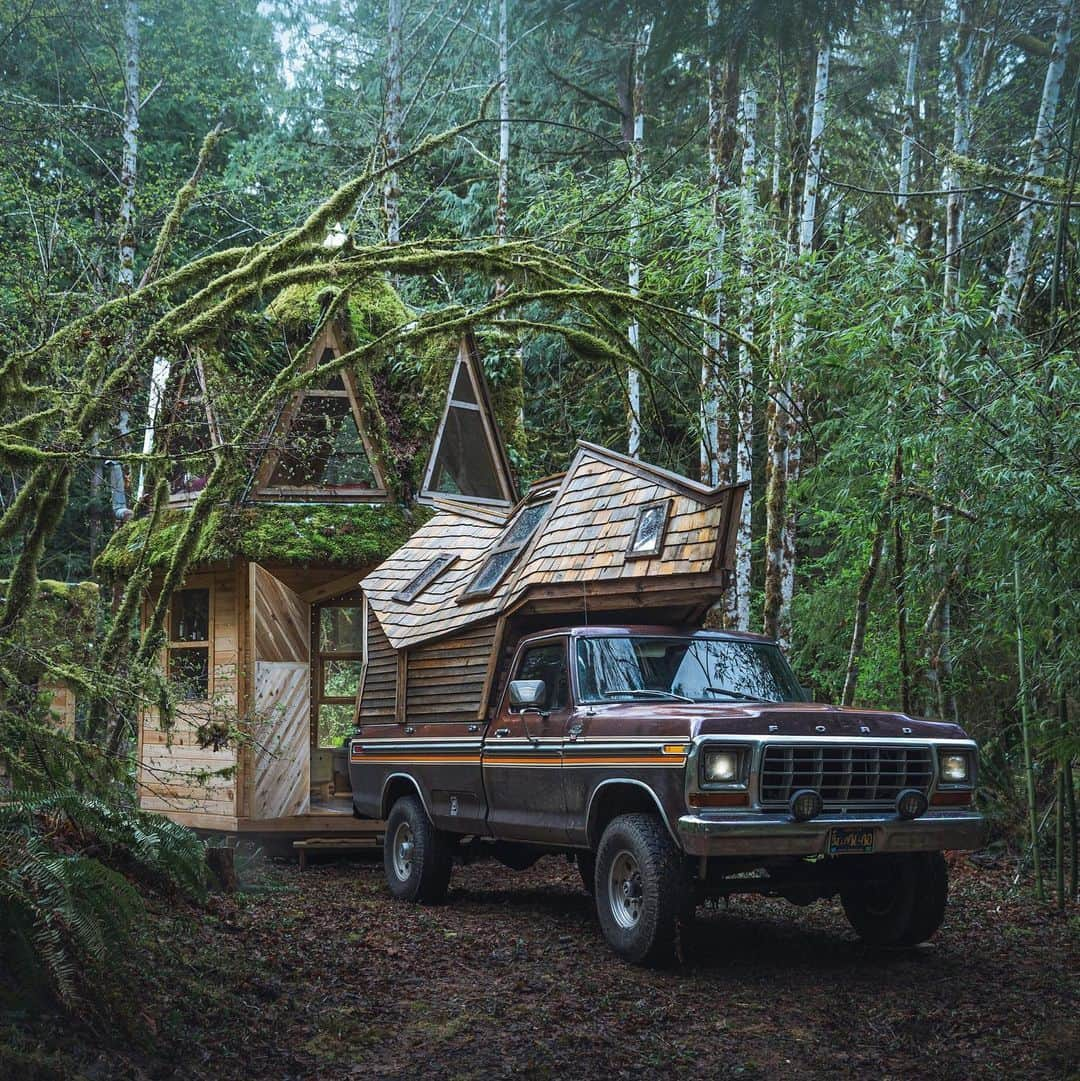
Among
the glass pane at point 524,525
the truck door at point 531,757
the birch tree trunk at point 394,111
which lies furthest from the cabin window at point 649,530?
the birch tree trunk at point 394,111

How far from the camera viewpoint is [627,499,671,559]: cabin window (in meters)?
8.58

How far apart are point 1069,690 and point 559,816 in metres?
3.83

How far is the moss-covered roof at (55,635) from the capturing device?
620 cm

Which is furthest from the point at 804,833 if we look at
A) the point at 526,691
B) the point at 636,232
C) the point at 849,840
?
the point at 636,232

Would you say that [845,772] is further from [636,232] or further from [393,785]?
[636,232]

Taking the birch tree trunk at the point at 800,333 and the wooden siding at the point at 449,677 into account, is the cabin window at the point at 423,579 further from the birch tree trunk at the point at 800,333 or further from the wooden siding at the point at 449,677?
the birch tree trunk at the point at 800,333

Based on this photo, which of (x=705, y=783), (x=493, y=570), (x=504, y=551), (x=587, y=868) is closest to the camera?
(x=705, y=783)

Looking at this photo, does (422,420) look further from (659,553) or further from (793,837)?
(793,837)

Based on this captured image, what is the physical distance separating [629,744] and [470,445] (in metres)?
8.52

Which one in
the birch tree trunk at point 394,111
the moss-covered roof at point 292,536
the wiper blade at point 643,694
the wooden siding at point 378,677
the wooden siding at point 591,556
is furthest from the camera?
the birch tree trunk at point 394,111

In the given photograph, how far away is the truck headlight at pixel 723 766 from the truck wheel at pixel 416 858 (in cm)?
375

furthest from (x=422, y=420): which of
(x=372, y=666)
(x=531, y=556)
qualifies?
(x=531, y=556)

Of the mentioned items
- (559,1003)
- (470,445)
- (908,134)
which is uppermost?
(908,134)

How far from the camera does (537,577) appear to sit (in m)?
9.16
